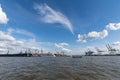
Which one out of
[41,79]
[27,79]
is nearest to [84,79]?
[41,79]

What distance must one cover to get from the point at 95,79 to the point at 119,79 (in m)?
3.43

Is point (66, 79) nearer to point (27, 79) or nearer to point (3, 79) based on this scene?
point (27, 79)

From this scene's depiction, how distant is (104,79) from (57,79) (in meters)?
6.95

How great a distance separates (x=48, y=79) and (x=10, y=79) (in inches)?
219

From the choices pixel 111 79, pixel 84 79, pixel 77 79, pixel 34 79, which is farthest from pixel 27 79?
pixel 111 79

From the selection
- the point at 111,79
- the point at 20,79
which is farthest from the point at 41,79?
the point at 111,79

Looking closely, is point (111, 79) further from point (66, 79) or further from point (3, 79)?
point (3, 79)

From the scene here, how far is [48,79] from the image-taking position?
16.8 m

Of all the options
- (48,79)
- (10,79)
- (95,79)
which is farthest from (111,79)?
(10,79)

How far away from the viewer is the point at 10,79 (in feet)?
54.6

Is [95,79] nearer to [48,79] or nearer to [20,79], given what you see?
Answer: [48,79]

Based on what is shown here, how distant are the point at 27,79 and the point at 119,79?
13468 mm

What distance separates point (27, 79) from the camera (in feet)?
54.6

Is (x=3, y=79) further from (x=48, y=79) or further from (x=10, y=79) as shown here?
(x=48, y=79)
